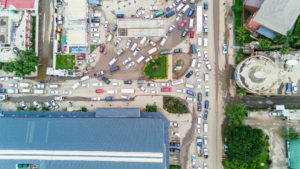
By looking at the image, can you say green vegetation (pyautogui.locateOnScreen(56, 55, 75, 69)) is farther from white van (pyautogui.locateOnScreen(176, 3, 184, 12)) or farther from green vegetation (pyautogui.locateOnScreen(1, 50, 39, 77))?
white van (pyautogui.locateOnScreen(176, 3, 184, 12))

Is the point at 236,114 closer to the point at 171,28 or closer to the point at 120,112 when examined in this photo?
the point at 171,28

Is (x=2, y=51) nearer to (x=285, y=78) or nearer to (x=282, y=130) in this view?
(x=285, y=78)

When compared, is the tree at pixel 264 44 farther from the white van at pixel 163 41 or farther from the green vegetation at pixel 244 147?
the white van at pixel 163 41

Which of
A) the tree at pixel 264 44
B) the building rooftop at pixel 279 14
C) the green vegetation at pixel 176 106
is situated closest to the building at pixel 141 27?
the green vegetation at pixel 176 106

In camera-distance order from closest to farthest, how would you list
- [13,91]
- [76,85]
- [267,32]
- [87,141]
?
1. [87,141]
2. [267,32]
3. [76,85]
4. [13,91]

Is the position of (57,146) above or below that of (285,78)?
below

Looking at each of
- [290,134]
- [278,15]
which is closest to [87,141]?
[290,134]

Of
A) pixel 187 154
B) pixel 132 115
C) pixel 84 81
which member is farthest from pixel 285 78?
pixel 84 81

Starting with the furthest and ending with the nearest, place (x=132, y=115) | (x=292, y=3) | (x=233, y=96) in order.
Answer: (x=233, y=96)
(x=132, y=115)
(x=292, y=3)
